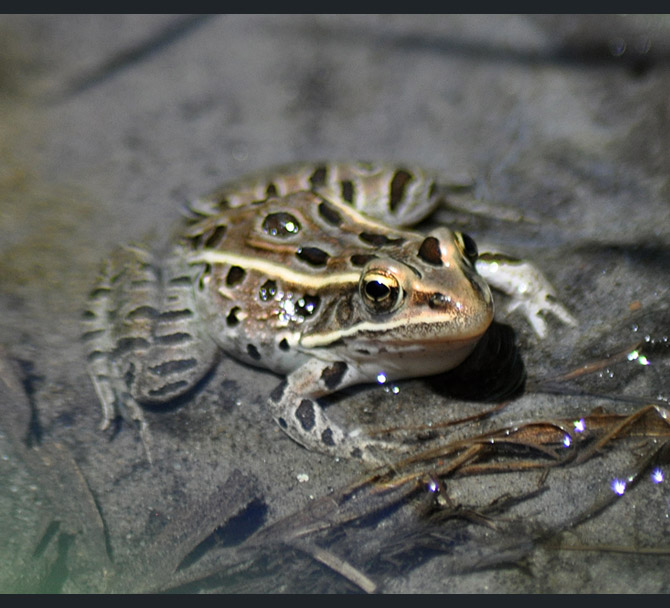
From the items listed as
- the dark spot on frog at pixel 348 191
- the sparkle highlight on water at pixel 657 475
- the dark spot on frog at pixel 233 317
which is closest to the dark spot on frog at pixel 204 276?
the dark spot on frog at pixel 233 317

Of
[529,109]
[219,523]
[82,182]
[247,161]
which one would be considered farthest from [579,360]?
[82,182]

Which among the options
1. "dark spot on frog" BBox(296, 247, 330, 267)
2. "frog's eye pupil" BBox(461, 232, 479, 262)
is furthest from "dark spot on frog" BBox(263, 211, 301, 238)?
"frog's eye pupil" BBox(461, 232, 479, 262)

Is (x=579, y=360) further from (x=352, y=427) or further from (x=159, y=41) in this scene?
(x=159, y=41)

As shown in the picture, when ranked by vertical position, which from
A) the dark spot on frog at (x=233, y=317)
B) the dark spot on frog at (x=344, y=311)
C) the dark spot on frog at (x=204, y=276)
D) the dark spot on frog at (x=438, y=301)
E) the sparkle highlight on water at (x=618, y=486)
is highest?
the dark spot on frog at (x=438, y=301)

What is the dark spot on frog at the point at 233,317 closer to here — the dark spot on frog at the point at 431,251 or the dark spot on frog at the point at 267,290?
the dark spot on frog at the point at 267,290

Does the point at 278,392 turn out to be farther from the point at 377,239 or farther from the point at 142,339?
the point at 377,239

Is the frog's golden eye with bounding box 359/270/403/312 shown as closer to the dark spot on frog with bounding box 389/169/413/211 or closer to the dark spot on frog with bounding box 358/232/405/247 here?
the dark spot on frog with bounding box 358/232/405/247

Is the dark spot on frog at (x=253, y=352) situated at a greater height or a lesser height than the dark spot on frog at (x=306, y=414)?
greater
